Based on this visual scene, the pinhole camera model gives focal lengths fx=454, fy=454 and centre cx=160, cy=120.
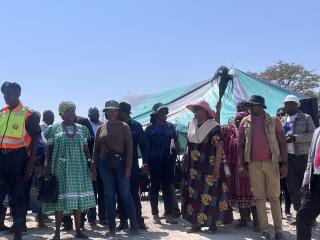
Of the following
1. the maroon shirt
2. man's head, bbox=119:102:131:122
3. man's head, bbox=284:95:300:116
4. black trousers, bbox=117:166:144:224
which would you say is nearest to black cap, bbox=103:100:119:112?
man's head, bbox=119:102:131:122

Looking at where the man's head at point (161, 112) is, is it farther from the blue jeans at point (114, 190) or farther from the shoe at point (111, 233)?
the shoe at point (111, 233)

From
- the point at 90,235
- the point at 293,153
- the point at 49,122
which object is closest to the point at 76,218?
the point at 90,235

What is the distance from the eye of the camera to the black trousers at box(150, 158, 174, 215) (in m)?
7.50

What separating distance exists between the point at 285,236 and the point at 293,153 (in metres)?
1.48

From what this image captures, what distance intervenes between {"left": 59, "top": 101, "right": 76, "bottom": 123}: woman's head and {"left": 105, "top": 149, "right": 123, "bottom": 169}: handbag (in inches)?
27.5

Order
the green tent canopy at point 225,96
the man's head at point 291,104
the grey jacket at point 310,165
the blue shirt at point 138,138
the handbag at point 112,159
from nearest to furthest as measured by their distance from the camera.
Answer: the grey jacket at point 310,165 → the handbag at point 112,159 → the blue shirt at point 138,138 → the man's head at point 291,104 → the green tent canopy at point 225,96

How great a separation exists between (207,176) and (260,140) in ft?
3.24

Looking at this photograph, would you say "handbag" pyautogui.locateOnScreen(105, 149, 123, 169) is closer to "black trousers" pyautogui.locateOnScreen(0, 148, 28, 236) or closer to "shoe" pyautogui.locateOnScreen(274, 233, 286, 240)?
"black trousers" pyautogui.locateOnScreen(0, 148, 28, 236)

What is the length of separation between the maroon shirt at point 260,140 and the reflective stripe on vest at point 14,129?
3.01 meters

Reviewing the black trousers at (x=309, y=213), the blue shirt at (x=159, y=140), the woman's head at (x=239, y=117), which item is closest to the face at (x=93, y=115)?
the blue shirt at (x=159, y=140)

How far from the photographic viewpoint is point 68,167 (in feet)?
20.3

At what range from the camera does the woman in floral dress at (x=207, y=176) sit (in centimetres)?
651

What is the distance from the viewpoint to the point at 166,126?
24.7 ft

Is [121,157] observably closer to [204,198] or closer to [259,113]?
[204,198]
